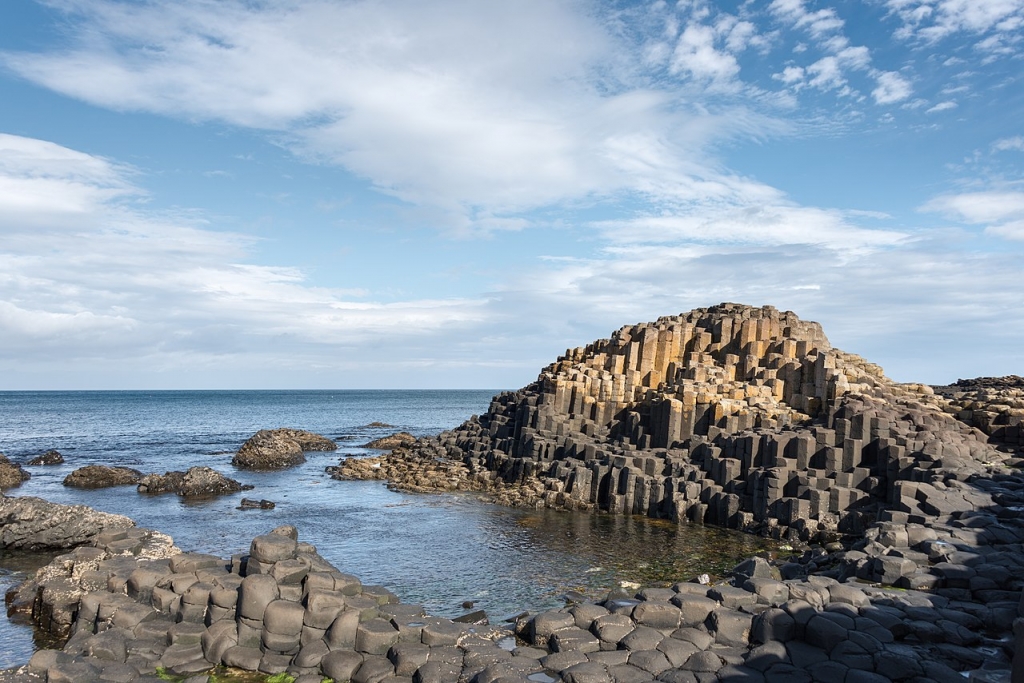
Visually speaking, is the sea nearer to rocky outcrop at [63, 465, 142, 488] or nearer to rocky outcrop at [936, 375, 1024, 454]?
rocky outcrop at [63, 465, 142, 488]

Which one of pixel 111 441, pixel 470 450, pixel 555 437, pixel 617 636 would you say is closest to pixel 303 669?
pixel 617 636

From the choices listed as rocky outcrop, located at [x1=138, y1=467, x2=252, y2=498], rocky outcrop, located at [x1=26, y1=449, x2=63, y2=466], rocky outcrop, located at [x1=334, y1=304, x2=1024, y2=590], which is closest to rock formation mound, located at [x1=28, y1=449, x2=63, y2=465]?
rocky outcrop, located at [x1=26, y1=449, x2=63, y2=466]

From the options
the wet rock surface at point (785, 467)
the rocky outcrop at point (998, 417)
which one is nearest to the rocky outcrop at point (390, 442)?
the wet rock surface at point (785, 467)

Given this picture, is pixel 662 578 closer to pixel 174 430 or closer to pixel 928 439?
pixel 928 439

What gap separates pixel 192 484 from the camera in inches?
1104

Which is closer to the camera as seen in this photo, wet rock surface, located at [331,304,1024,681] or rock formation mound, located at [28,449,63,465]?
wet rock surface, located at [331,304,1024,681]

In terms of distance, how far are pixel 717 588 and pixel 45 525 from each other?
16.7 metres

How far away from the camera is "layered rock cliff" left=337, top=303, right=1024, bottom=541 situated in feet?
66.6

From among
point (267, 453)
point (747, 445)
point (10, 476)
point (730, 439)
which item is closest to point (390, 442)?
point (267, 453)

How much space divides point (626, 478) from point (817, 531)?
21.9ft

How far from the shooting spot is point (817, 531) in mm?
19453

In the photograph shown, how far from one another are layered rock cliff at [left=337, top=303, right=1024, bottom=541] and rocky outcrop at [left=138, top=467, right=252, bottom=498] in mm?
6707

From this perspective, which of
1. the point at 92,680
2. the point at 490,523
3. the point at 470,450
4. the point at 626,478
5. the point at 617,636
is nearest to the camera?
the point at 92,680

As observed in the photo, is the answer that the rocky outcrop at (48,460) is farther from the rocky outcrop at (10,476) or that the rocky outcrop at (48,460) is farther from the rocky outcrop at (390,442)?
the rocky outcrop at (390,442)
